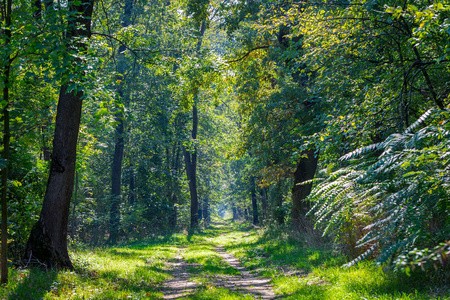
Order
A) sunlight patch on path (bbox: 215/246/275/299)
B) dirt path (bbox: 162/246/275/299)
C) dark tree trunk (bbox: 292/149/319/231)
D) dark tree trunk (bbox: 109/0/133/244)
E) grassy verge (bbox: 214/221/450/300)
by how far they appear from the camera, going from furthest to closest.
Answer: dark tree trunk (bbox: 109/0/133/244) < dark tree trunk (bbox: 292/149/319/231) < sunlight patch on path (bbox: 215/246/275/299) < dirt path (bbox: 162/246/275/299) < grassy verge (bbox: 214/221/450/300)

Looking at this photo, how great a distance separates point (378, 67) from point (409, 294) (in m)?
5.03

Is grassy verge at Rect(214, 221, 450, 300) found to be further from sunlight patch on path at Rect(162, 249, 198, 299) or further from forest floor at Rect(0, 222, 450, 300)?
sunlight patch on path at Rect(162, 249, 198, 299)

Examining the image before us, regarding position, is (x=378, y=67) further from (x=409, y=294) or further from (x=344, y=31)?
(x=409, y=294)

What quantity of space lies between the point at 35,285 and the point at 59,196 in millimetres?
2170

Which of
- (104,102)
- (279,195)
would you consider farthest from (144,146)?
(104,102)

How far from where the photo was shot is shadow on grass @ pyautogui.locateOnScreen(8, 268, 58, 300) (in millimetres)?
5332

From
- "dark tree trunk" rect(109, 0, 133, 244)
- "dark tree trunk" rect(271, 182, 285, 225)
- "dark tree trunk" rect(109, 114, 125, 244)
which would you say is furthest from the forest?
"dark tree trunk" rect(109, 114, 125, 244)

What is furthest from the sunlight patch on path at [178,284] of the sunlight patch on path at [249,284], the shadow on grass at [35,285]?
the shadow on grass at [35,285]

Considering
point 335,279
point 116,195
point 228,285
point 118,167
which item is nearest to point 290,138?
point 228,285

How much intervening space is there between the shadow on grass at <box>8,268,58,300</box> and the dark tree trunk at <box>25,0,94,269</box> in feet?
1.88

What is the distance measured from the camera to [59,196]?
743cm

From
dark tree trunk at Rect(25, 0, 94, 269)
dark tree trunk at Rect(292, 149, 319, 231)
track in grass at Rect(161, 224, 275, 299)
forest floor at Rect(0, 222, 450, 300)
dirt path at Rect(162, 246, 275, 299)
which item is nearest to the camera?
forest floor at Rect(0, 222, 450, 300)

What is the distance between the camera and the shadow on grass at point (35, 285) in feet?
17.5

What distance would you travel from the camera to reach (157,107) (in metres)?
22.2
